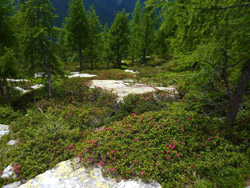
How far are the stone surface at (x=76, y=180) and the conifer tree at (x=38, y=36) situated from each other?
7.88m

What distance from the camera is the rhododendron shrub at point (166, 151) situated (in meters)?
4.03

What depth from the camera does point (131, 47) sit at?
98.4 feet

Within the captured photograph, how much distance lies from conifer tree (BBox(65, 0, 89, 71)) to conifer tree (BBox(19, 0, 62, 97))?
14.1 meters

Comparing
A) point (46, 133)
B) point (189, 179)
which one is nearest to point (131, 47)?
point (46, 133)

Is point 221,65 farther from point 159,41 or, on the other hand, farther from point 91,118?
point 159,41

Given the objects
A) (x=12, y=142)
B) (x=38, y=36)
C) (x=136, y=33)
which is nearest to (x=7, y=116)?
(x=12, y=142)

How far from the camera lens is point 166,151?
4.61 metres

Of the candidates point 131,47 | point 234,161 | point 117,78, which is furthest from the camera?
point 131,47

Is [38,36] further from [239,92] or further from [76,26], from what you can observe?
[76,26]

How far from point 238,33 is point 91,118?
7.48 meters

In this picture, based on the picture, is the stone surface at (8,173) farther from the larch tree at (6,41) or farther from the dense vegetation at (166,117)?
the larch tree at (6,41)

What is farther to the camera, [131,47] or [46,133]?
[131,47]

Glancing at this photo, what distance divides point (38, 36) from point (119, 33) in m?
19.6

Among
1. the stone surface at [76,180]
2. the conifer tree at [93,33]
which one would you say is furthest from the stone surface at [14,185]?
the conifer tree at [93,33]
